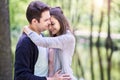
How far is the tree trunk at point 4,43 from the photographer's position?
4262 mm

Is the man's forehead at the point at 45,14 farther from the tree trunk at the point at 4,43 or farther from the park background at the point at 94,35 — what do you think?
the park background at the point at 94,35

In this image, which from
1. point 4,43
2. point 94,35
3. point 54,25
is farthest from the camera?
point 94,35

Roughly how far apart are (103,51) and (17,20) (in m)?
1.49

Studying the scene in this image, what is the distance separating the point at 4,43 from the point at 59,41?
1.55 metres

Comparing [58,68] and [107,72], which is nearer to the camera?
[58,68]

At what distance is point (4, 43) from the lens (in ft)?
14.1

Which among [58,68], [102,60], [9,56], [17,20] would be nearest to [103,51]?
[102,60]

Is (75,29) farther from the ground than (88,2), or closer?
closer

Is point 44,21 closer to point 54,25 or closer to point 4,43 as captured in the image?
point 54,25

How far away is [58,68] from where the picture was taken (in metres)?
2.90

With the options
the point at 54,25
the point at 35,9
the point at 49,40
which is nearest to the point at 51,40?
the point at 49,40

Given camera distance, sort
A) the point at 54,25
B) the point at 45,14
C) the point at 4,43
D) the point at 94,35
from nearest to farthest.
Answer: the point at 45,14, the point at 54,25, the point at 4,43, the point at 94,35

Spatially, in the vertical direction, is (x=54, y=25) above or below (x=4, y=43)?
above

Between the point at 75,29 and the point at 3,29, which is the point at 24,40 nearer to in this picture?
the point at 3,29
